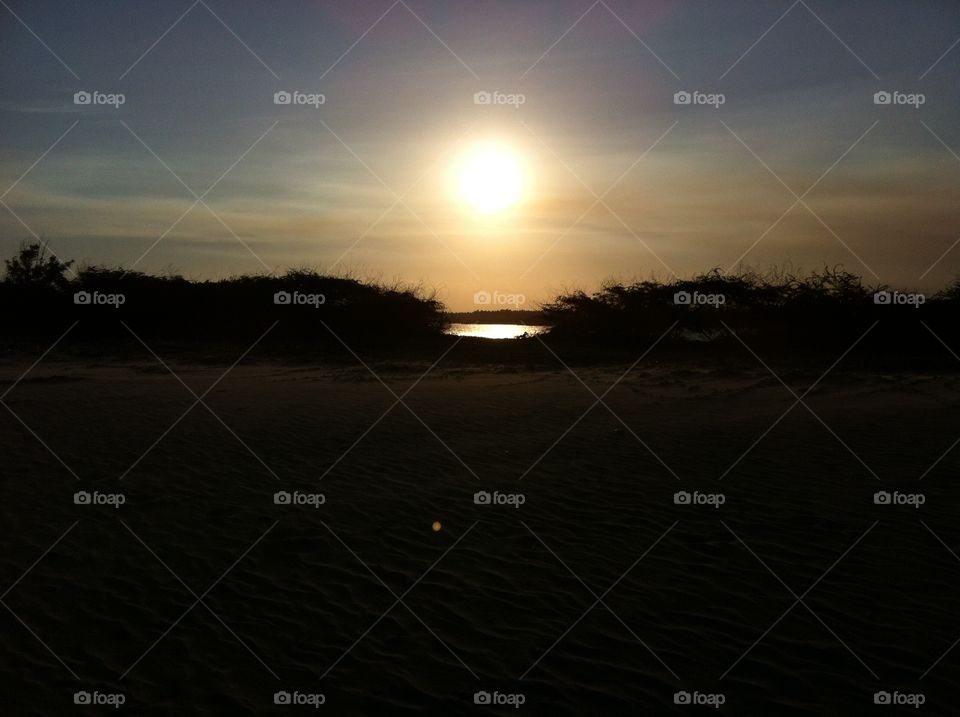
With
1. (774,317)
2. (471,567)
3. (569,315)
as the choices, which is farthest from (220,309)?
(471,567)

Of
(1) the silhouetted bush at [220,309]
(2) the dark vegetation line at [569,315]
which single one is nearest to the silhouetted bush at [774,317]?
(2) the dark vegetation line at [569,315]

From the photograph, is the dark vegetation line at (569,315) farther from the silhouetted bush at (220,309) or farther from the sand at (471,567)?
the sand at (471,567)

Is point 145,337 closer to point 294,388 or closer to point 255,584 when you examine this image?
point 294,388

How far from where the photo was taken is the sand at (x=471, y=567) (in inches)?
182

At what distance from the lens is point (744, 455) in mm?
10508

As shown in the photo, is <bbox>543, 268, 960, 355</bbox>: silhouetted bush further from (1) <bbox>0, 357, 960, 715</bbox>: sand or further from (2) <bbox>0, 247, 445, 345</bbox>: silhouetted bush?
(1) <bbox>0, 357, 960, 715</bbox>: sand

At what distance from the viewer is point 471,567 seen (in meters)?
6.34

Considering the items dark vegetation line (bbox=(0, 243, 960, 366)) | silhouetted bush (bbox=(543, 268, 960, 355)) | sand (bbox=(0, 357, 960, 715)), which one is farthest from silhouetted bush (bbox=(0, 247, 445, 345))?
sand (bbox=(0, 357, 960, 715))

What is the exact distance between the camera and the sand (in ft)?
15.2

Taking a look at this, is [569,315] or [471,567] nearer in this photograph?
[471,567]

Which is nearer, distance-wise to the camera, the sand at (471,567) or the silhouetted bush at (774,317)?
the sand at (471,567)

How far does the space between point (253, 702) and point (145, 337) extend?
26.0m

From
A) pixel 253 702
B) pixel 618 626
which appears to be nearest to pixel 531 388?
pixel 618 626

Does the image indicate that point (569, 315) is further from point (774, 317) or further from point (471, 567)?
point (471, 567)
